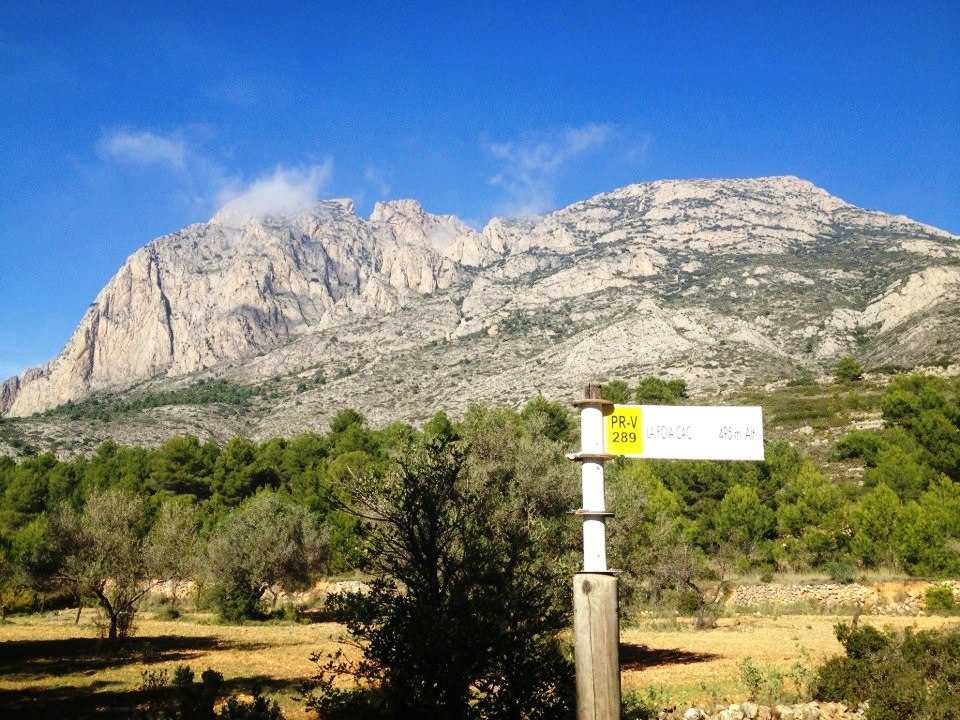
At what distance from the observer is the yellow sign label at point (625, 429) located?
404cm

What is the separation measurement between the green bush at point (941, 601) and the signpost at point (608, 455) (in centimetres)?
2813

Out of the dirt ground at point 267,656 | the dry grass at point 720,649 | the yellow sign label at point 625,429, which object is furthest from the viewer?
the dirt ground at point 267,656

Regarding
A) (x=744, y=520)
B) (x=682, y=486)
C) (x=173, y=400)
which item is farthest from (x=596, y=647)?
(x=173, y=400)

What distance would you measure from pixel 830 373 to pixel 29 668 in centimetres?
8774

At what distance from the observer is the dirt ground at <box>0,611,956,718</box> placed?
15406 mm

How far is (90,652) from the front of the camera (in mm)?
23422

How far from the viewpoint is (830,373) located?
8512cm

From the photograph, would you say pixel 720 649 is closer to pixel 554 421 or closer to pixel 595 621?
pixel 595 621

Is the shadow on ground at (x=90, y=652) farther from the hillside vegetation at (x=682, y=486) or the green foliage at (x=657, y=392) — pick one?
the green foliage at (x=657, y=392)

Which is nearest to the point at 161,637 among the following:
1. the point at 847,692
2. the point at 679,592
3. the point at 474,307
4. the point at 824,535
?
the point at 679,592

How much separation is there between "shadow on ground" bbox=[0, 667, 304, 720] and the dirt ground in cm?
3

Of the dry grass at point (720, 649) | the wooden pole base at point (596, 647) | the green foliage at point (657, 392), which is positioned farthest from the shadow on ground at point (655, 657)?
the green foliage at point (657, 392)

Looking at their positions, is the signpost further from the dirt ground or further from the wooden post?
the dirt ground

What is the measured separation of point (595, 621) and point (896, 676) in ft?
34.4
